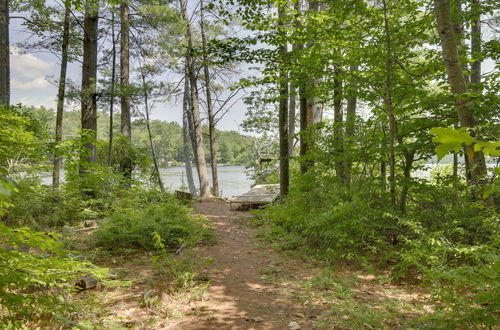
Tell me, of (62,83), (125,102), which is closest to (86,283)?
(62,83)

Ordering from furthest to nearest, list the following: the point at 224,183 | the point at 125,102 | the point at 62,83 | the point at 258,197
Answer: the point at 224,183 < the point at 125,102 < the point at 258,197 < the point at 62,83

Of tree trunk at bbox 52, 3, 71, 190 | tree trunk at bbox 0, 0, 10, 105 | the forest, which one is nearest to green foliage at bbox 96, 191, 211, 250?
the forest

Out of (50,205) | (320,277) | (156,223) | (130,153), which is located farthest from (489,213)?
(130,153)

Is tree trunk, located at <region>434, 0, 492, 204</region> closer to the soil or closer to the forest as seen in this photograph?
the forest

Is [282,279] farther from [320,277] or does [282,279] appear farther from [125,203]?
[125,203]

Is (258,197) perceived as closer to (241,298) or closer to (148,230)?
(148,230)

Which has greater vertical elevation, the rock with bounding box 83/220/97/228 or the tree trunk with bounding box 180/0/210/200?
the tree trunk with bounding box 180/0/210/200

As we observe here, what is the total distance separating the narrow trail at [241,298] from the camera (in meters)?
3.07

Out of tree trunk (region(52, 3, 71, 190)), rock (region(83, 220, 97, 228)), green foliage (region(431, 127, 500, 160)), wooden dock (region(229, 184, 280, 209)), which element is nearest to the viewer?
green foliage (region(431, 127, 500, 160))

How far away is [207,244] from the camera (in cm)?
602

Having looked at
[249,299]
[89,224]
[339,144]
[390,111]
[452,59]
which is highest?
[452,59]

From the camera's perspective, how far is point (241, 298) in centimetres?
367

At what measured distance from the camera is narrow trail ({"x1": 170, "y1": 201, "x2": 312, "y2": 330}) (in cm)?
307

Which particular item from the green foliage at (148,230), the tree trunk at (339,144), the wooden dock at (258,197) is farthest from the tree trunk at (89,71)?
the tree trunk at (339,144)
